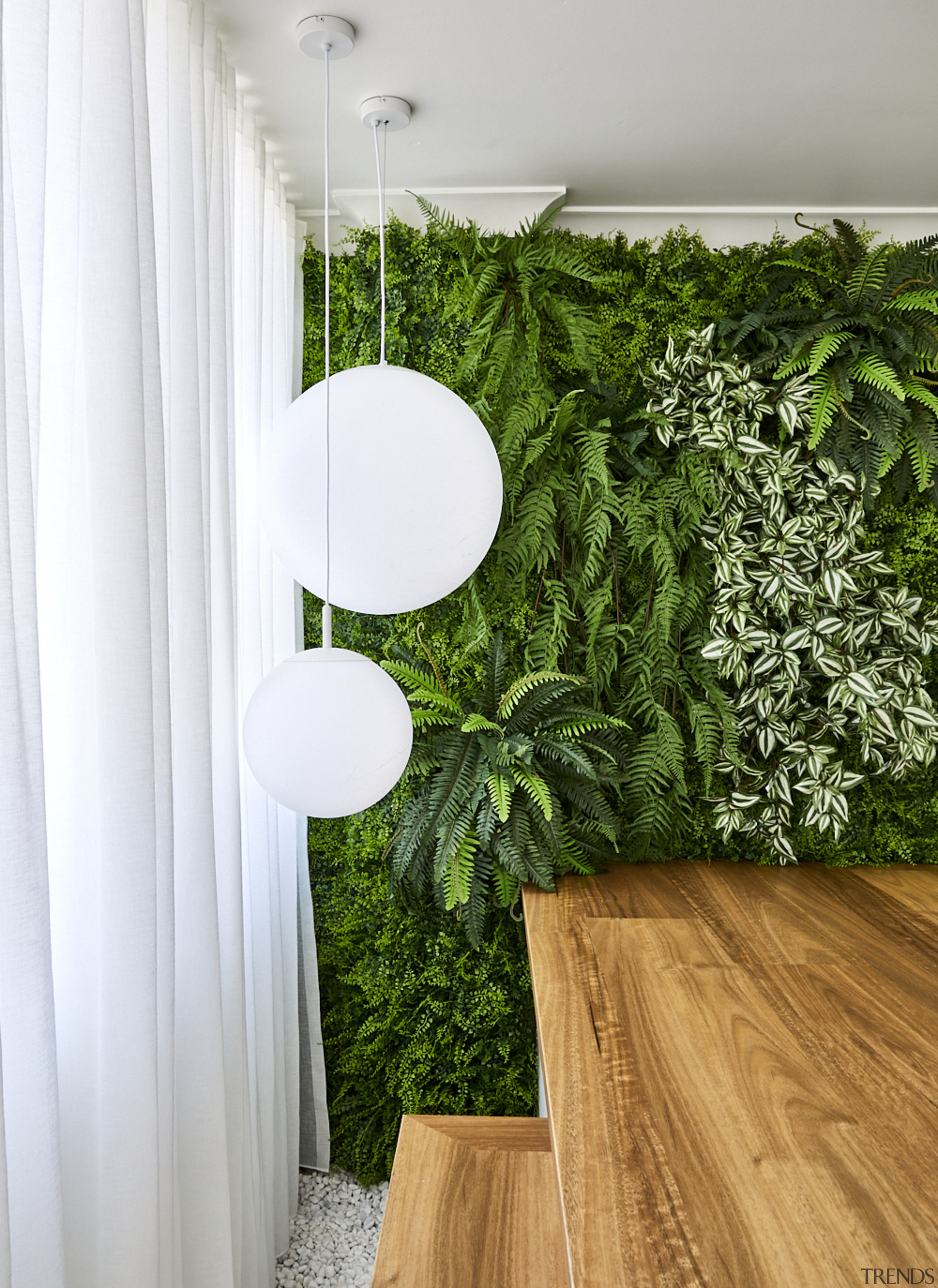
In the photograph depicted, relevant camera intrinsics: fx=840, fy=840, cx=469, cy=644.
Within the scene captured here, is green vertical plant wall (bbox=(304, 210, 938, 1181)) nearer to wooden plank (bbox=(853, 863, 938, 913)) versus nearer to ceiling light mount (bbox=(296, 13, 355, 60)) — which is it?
wooden plank (bbox=(853, 863, 938, 913))

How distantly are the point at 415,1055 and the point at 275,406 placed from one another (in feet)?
6.35

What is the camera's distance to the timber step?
53.4 inches

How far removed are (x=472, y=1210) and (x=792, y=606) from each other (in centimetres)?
169

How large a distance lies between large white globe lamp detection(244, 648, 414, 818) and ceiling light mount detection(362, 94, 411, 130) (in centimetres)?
132

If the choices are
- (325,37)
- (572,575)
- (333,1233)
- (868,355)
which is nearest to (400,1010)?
(333,1233)

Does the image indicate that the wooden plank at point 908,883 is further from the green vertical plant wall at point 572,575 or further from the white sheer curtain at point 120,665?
the white sheer curtain at point 120,665

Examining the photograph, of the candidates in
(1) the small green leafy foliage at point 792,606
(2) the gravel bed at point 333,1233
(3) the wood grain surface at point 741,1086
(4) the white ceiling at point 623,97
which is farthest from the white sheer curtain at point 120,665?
(1) the small green leafy foliage at point 792,606

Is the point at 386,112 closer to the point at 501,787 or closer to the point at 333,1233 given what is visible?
the point at 501,787

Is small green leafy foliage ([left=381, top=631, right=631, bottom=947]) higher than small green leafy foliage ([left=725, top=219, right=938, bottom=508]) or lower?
lower

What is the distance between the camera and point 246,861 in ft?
6.48

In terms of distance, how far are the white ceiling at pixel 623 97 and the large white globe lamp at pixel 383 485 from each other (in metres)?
0.78

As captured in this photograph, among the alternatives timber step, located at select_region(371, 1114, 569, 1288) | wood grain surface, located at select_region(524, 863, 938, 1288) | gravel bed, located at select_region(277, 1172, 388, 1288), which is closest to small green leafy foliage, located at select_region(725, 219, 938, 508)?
wood grain surface, located at select_region(524, 863, 938, 1288)

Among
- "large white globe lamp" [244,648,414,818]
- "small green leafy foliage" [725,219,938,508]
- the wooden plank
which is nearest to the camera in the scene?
"large white globe lamp" [244,648,414,818]

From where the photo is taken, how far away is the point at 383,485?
1.36 m
